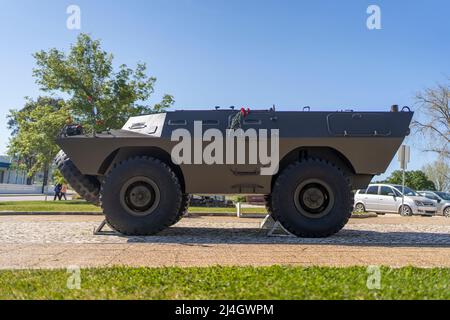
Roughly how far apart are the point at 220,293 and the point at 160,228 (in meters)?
4.38

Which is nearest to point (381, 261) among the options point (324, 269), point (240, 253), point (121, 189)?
point (324, 269)

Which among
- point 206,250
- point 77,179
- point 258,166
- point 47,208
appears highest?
point 258,166

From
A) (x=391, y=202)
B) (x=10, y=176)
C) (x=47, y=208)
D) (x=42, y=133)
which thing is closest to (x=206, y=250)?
(x=47, y=208)

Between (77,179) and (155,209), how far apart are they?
174 centimetres

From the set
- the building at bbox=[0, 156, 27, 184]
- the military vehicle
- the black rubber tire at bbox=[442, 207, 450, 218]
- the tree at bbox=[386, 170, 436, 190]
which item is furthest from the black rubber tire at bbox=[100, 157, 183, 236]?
the building at bbox=[0, 156, 27, 184]

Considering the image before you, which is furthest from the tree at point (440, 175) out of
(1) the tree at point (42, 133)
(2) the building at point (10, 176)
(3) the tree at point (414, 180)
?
(2) the building at point (10, 176)

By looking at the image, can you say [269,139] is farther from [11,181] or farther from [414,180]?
[11,181]

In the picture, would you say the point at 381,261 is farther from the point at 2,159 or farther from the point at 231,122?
the point at 2,159

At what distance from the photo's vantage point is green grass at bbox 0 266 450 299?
319 centimetres

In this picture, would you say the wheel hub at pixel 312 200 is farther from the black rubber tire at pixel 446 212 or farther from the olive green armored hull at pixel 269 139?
the black rubber tire at pixel 446 212

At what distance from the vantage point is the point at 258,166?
7406 millimetres

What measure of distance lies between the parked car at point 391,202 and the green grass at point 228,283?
1561 cm

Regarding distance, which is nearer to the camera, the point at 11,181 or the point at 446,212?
the point at 446,212

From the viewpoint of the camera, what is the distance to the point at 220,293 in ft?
10.6
